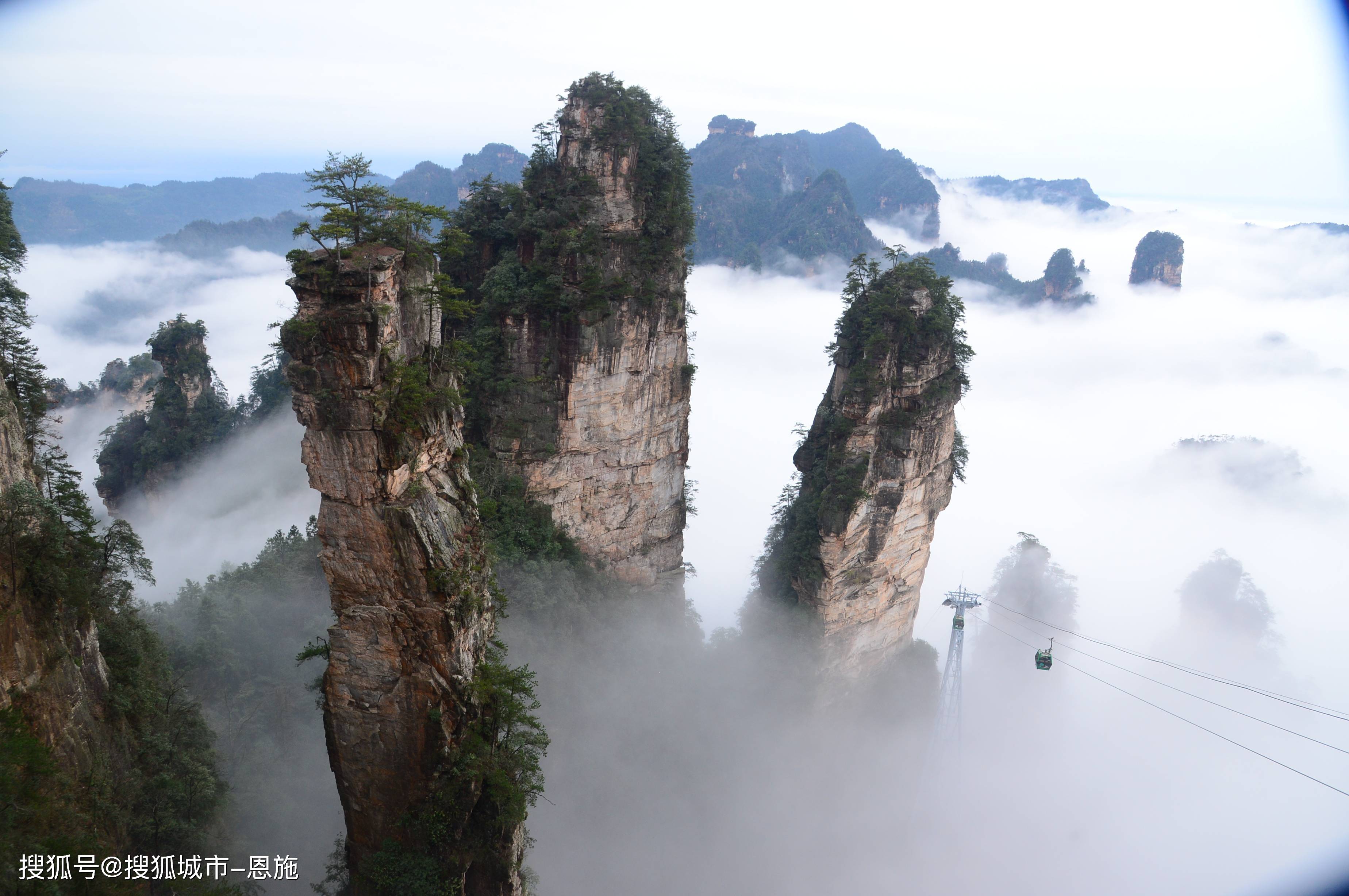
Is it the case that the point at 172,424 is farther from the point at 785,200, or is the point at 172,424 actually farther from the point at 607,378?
the point at 785,200

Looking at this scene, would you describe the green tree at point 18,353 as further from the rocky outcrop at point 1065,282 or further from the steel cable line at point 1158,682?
the rocky outcrop at point 1065,282

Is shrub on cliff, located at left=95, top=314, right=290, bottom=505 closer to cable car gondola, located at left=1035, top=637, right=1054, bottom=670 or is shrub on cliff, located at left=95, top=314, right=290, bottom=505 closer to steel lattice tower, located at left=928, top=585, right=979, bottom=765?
steel lattice tower, located at left=928, top=585, right=979, bottom=765

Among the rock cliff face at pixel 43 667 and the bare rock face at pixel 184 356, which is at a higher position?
the bare rock face at pixel 184 356

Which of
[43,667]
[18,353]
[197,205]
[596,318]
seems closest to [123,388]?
[596,318]

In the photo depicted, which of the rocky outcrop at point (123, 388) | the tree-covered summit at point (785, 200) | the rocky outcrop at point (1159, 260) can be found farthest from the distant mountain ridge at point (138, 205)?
the rocky outcrop at point (1159, 260)

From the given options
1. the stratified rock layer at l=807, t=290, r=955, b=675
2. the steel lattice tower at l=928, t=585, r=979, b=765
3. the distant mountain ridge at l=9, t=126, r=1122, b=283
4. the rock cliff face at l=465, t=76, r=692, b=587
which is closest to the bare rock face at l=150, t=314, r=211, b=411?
the rock cliff face at l=465, t=76, r=692, b=587

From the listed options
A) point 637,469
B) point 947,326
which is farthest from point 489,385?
point 947,326
